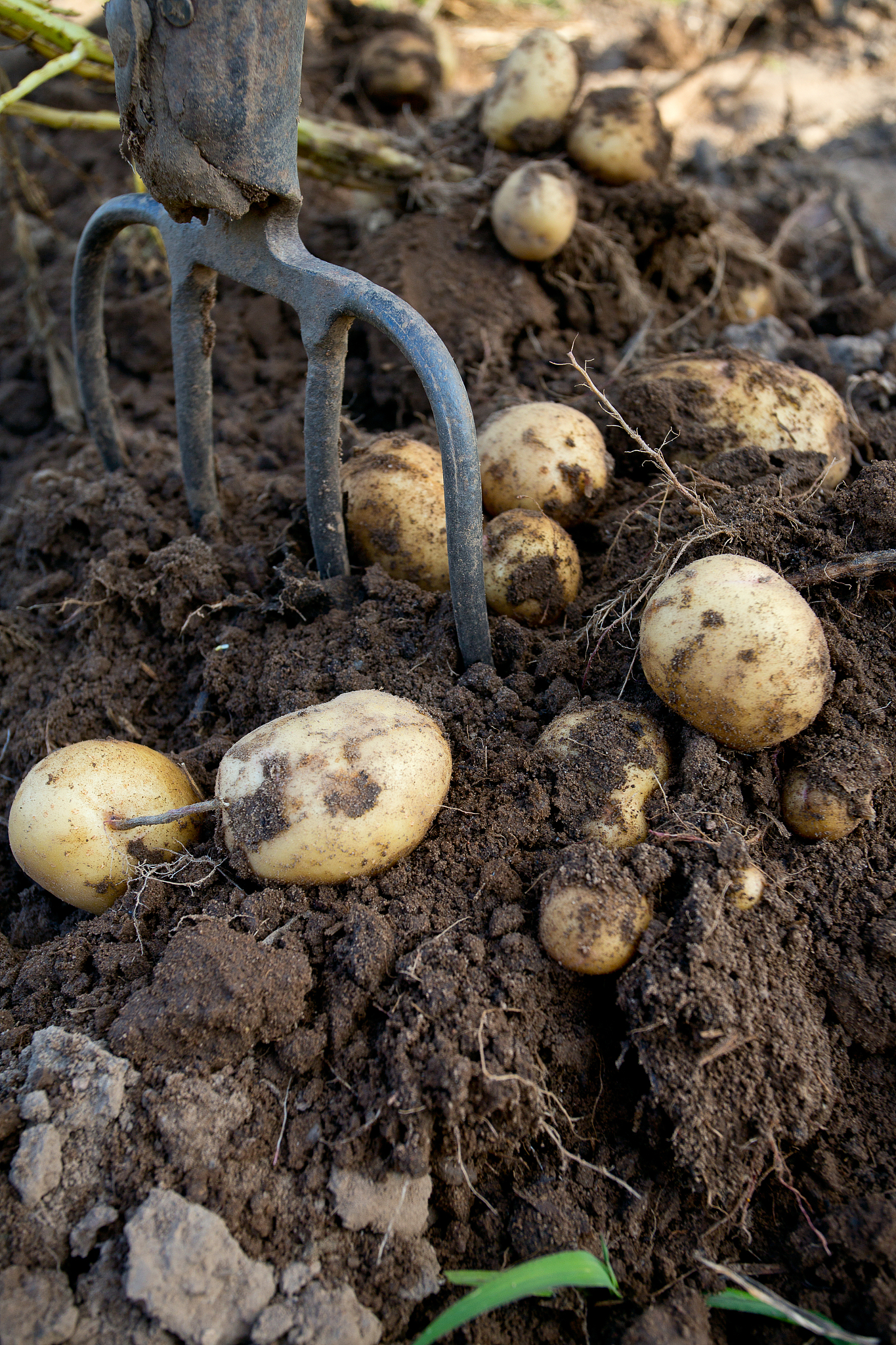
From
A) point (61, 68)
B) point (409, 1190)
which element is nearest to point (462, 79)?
point (61, 68)

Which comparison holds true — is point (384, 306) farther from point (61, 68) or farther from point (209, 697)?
point (61, 68)

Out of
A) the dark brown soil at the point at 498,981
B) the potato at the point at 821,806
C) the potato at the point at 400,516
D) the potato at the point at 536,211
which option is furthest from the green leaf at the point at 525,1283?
the potato at the point at 536,211

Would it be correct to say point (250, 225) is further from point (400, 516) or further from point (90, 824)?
point (90, 824)

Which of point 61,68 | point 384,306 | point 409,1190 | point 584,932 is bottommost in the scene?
point 409,1190

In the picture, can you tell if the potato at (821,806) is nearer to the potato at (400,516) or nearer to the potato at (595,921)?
the potato at (595,921)

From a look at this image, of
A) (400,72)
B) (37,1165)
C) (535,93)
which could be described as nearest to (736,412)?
(535,93)

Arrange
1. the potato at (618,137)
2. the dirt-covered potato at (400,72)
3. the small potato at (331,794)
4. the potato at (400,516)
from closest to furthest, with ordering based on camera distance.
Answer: the small potato at (331,794) < the potato at (400,516) < the potato at (618,137) < the dirt-covered potato at (400,72)
